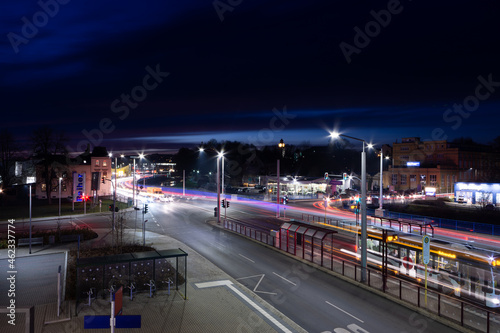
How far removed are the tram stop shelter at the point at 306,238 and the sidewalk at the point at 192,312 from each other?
222 inches

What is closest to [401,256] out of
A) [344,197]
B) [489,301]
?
[489,301]

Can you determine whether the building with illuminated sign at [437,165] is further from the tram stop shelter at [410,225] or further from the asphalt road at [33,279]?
the asphalt road at [33,279]

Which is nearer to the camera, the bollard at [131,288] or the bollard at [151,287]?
the bollard at [131,288]

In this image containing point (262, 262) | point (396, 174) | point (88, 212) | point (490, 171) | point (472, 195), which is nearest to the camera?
point (262, 262)

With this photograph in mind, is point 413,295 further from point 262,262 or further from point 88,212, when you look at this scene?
point 88,212

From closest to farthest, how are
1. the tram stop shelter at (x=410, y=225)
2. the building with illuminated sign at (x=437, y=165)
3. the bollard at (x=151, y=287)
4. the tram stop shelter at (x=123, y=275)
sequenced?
the tram stop shelter at (x=123, y=275), the bollard at (x=151, y=287), the tram stop shelter at (x=410, y=225), the building with illuminated sign at (x=437, y=165)

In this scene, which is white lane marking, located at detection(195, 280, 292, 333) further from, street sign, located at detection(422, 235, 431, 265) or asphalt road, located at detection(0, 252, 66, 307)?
asphalt road, located at detection(0, 252, 66, 307)

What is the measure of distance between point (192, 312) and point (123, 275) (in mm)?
3946

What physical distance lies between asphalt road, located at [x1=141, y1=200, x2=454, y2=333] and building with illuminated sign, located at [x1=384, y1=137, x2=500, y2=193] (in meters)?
62.0

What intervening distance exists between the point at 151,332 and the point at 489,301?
12663 millimetres

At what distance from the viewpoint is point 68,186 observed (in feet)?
210

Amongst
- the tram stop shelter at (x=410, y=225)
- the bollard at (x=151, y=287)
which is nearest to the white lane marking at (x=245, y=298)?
the bollard at (x=151, y=287)

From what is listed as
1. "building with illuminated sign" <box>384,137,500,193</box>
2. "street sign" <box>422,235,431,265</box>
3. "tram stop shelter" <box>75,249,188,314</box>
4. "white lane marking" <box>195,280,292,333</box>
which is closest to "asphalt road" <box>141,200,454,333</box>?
"white lane marking" <box>195,280,292,333</box>

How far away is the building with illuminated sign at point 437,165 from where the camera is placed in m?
76.8
